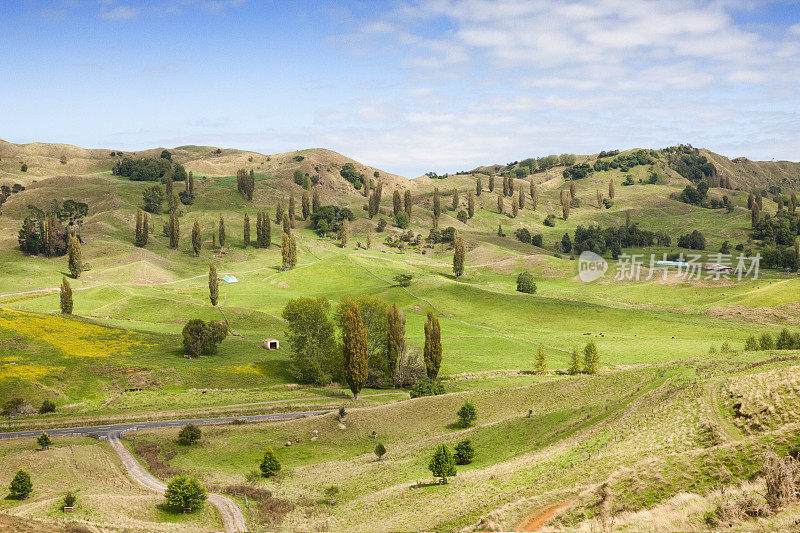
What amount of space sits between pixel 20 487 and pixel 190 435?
18.9 m

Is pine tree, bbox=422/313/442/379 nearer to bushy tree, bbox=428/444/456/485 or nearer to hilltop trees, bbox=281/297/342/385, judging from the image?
hilltop trees, bbox=281/297/342/385

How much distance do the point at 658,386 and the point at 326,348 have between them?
2061 inches

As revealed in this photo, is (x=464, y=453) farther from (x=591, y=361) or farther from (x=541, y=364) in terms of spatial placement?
(x=591, y=361)

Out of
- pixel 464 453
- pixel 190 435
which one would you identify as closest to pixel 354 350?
pixel 190 435

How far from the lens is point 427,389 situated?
252ft

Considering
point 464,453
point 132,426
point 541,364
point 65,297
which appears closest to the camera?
point 464,453

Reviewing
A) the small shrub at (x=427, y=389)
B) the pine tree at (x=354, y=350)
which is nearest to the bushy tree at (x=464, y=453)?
the small shrub at (x=427, y=389)

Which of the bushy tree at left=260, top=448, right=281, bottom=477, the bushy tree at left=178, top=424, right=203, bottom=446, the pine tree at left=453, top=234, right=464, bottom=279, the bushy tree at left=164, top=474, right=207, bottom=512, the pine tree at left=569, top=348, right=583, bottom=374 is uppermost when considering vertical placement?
the pine tree at left=453, top=234, right=464, bottom=279

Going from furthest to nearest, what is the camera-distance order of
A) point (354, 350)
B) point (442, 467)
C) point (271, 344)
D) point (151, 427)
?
point (271, 344), point (354, 350), point (151, 427), point (442, 467)

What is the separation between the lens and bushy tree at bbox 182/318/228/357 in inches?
3755

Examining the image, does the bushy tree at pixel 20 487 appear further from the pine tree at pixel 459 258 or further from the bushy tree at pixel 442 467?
the pine tree at pixel 459 258

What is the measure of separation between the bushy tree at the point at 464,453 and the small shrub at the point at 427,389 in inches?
1012

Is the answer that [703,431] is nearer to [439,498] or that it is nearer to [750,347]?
[439,498]

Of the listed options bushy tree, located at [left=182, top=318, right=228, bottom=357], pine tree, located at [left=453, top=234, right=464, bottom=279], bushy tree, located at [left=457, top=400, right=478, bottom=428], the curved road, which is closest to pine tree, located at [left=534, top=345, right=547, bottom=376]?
bushy tree, located at [left=457, top=400, right=478, bottom=428]
